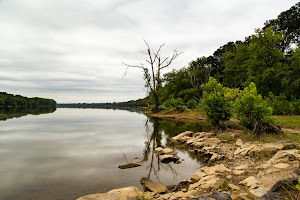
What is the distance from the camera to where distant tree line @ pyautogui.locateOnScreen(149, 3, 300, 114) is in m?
27.1

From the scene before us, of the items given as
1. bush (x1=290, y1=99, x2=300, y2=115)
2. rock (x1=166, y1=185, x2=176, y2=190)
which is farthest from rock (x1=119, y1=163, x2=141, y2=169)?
bush (x1=290, y1=99, x2=300, y2=115)

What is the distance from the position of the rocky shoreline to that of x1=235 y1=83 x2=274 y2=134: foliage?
13.9 feet

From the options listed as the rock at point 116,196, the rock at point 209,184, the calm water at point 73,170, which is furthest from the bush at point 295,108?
the rock at point 116,196

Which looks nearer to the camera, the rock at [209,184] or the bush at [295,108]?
the rock at [209,184]

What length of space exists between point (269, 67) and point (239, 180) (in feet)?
102

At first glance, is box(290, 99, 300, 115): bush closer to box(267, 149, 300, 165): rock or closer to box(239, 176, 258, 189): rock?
box(267, 149, 300, 165): rock

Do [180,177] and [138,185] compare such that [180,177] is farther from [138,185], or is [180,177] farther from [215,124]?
[215,124]

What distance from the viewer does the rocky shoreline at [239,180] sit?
4.59 metres

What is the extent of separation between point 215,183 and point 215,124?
1255 cm

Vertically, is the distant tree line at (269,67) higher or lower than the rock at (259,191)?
higher

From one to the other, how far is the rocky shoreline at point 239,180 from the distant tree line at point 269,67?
20783mm

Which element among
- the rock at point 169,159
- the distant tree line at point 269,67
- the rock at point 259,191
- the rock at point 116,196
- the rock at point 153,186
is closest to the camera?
the rock at point 259,191

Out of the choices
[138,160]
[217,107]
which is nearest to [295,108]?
[217,107]

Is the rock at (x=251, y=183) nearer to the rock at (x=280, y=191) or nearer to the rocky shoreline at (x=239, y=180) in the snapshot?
the rocky shoreline at (x=239, y=180)
